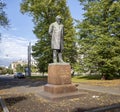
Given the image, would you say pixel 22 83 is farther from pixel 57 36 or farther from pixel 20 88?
pixel 57 36

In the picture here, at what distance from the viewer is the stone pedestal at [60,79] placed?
1310 cm

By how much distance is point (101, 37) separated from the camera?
95.8 feet

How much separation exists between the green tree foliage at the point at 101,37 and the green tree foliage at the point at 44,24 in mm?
7841

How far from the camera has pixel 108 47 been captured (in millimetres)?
29375

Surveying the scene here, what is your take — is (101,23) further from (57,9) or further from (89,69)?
(57,9)

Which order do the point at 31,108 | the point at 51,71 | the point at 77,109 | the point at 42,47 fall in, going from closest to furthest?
1. the point at 77,109
2. the point at 31,108
3. the point at 51,71
4. the point at 42,47

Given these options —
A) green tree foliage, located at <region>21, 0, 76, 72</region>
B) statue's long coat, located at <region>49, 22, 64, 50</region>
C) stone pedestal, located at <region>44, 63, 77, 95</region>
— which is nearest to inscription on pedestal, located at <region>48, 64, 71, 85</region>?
stone pedestal, located at <region>44, 63, 77, 95</region>

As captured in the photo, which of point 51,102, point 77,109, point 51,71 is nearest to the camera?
point 77,109

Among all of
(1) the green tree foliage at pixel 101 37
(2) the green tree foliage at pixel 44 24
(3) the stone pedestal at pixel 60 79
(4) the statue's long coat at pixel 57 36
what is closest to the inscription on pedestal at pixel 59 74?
(3) the stone pedestal at pixel 60 79

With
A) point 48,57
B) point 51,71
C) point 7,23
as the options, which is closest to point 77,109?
point 51,71

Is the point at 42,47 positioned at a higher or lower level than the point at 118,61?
higher

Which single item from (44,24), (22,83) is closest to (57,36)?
(22,83)

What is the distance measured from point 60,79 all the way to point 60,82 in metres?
0.16

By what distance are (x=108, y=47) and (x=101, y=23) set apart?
9.96ft
